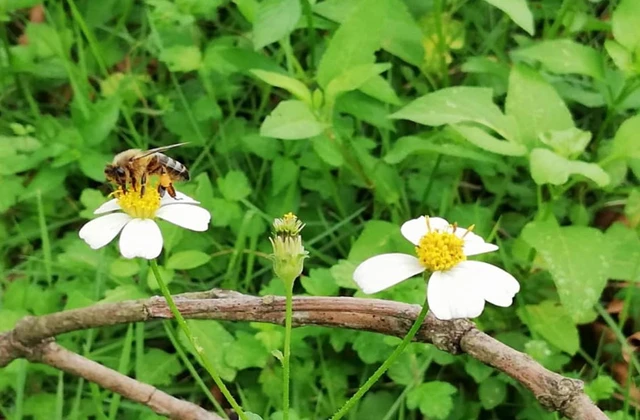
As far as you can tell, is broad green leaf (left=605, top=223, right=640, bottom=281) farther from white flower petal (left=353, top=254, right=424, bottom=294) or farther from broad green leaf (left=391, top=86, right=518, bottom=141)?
white flower petal (left=353, top=254, right=424, bottom=294)

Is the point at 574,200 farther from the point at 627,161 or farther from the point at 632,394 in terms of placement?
the point at 632,394

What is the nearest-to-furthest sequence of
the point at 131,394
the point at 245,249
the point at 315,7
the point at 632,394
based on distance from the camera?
the point at 131,394 < the point at 632,394 < the point at 245,249 < the point at 315,7

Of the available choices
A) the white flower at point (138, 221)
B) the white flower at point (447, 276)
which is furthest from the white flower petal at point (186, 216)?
the white flower at point (447, 276)

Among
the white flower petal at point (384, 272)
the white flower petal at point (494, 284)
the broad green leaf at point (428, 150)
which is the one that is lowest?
the white flower petal at point (494, 284)

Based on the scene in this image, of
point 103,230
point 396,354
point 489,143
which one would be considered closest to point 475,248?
point 396,354

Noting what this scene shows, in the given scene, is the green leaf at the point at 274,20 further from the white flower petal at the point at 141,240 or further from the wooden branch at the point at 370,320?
the white flower petal at the point at 141,240

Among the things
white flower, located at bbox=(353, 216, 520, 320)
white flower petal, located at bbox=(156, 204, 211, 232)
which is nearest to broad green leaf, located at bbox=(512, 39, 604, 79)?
white flower, located at bbox=(353, 216, 520, 320)

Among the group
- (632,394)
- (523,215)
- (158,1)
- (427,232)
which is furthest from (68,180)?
(632,394)
